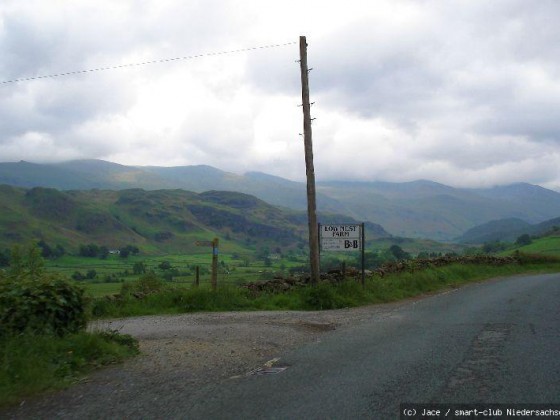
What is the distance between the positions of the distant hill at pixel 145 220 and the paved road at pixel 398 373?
67172 millimetres

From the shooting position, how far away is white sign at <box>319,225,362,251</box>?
18.1 meters

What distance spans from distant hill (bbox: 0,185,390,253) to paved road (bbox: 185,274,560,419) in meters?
67.2

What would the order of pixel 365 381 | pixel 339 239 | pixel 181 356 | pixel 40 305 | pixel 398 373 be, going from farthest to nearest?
pixel 339 239 < pixel 181 356 < pixel 40 305 < pixel 398 373 < pixel 365 381

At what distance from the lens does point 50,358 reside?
800 cm

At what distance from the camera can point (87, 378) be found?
785 cm

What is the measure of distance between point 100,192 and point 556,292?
505ft

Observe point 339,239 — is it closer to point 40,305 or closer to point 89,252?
A: point 40,305

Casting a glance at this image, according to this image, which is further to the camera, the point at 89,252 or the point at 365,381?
the point at 89,252

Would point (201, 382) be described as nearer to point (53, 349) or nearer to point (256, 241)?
point (53, 349)

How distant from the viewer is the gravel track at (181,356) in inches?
259

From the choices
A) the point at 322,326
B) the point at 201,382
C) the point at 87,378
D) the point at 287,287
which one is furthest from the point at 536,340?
the point at 287,287

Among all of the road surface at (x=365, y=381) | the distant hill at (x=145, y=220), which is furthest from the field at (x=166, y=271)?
the distant hill at (x=145, y=220)

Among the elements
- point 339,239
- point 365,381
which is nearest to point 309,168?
point 339,239

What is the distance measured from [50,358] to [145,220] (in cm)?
12611
